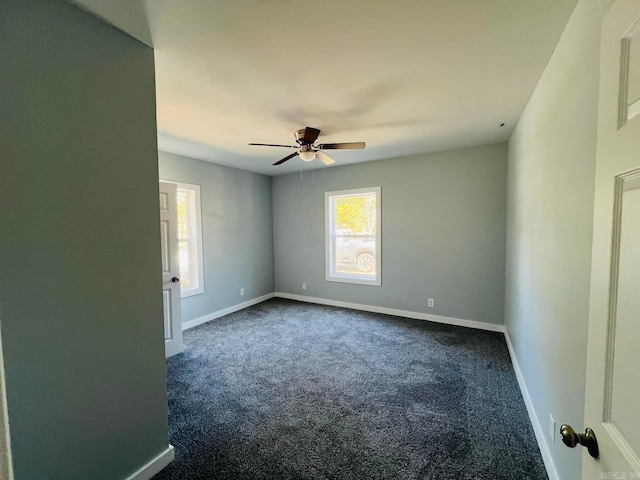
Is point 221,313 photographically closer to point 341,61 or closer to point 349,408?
point 349,408

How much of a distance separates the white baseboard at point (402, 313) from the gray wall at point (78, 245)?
3458 millimetres

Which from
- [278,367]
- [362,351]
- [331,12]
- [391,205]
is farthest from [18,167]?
[391,205]

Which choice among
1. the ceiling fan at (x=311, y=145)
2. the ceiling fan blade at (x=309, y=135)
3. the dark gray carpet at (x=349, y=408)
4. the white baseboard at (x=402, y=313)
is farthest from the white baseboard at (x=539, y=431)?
the ceiling fan blade at (x=309, y=135)

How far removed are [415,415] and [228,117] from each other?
2975mm

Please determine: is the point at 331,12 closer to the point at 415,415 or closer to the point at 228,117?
the point at 228,117

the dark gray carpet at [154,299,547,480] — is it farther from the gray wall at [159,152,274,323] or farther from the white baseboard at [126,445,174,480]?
the gray wall at [159,152,274,323]

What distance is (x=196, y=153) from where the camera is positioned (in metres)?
3.76

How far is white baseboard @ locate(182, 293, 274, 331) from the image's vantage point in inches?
156

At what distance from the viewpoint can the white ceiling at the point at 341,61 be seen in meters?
1.33

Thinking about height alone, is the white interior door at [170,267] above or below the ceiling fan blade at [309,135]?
below

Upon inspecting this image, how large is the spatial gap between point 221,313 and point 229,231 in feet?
4.44

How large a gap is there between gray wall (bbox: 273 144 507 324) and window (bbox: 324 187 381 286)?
0.12 metres

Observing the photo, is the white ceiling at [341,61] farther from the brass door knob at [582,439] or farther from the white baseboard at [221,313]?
the white baseboard at [221,313]

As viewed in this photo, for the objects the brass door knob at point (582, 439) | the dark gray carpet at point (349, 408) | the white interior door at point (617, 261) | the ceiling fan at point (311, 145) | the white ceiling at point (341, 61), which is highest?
the white ceiling at point (341, 61)
